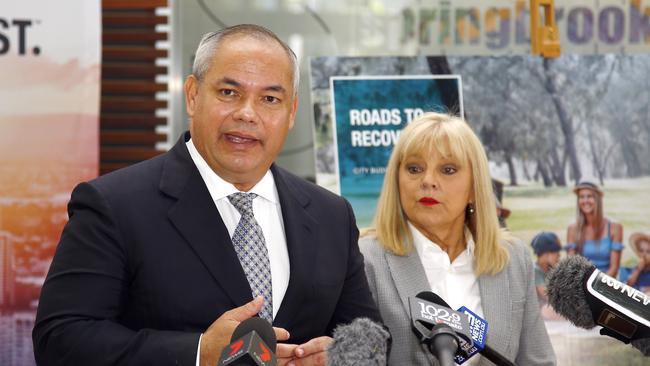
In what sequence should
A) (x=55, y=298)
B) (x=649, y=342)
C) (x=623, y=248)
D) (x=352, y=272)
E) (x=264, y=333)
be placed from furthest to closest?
(x=623, y=248)
(x=352, y=272)
(x=55, y=298)
(x=649, y=342)
(x=264, y=333)

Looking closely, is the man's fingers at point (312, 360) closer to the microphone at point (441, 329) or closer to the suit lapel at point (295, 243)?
the suit lapel at point (295, 243)

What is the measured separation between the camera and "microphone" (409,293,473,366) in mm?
1795

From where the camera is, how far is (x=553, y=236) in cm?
466

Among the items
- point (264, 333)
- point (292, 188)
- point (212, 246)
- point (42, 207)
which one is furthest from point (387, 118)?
point (264, 333)

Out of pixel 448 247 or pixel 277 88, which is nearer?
pixel 277 88

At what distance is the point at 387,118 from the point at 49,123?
1.73 m

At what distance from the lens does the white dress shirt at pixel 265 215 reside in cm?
232

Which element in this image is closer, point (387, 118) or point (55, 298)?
point (55, 298)

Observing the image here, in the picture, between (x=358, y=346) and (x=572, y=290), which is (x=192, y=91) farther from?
(x=572, y=290)

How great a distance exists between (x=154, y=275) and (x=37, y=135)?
2.44m

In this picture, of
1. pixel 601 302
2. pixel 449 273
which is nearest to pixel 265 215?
pixel 601 302

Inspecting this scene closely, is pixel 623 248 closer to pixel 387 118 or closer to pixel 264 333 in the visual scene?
pixel 387 118

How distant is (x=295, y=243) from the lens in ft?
7.72

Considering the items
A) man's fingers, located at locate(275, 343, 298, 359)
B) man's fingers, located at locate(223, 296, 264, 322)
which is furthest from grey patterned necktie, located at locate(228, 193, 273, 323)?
man's fingers, located at locate(223, 296, 264, 322)
